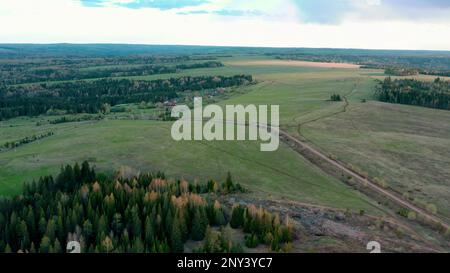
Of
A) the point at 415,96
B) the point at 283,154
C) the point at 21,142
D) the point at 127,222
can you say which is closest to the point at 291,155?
the point at 283,154

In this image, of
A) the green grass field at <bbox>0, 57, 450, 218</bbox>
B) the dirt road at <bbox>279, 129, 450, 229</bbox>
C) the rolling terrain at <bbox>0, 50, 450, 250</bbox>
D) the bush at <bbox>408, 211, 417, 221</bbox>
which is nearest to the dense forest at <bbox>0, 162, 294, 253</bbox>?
the rolling terrain at <bbox>0, 50, 450, 250</bbox>

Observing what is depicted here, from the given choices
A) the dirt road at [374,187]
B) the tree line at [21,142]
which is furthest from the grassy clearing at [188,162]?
the tree line at [21,142]

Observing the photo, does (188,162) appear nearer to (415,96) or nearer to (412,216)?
(412,216)

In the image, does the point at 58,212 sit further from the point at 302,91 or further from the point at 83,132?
the point at 302,91

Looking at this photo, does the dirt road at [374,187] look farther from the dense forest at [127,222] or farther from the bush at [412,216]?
the dense forest at [127,222]

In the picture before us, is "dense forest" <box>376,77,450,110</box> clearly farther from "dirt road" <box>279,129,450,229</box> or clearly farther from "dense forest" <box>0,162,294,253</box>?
"dense forest" <box>0,162,294,253</box>

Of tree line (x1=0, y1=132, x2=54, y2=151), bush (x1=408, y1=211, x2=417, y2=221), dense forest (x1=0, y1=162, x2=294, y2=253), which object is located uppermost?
dense forest (x1=0, y1=162, x2=294, y2=253)

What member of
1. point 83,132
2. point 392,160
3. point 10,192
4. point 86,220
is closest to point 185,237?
point 86,220
